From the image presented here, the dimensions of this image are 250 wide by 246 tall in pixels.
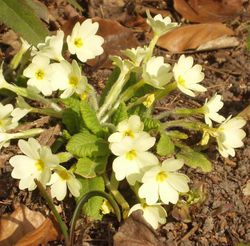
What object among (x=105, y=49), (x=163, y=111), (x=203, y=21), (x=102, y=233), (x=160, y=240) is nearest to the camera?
(x=160, y=240)

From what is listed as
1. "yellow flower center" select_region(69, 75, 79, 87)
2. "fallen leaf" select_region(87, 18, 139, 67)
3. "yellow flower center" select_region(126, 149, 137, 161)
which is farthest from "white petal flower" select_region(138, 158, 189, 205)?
"fallen leaf" select_region(87, 18, 139, 67)

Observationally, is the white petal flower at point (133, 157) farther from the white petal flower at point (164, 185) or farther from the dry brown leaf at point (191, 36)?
the dry brown leaf at point (191, 36)

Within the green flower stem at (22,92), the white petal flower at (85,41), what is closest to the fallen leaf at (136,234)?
the green flower stem at (22,92)

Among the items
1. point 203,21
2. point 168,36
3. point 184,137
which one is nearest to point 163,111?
point 184,137

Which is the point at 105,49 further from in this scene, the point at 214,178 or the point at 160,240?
the point at 160,240

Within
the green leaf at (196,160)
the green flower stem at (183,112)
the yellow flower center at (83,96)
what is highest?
the yellow flower center at (83,96)

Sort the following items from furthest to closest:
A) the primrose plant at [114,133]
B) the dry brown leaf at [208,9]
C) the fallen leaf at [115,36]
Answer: the dry brown leaf at [208,9] → the fallen leaf at [115,36] → the primrose plant at [114,133]
